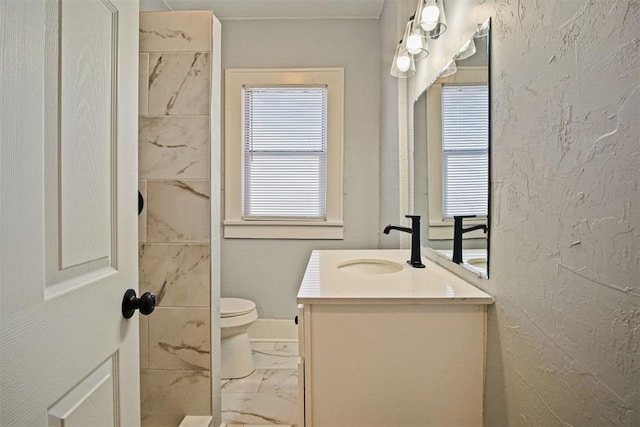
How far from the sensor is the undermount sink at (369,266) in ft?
6.34

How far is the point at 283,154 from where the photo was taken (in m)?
3.21

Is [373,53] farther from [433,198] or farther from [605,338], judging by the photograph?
[605,338]

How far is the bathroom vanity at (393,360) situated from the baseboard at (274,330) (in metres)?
1.99

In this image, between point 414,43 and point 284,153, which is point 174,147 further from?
point 284,153

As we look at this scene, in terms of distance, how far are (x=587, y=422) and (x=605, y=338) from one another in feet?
0.60

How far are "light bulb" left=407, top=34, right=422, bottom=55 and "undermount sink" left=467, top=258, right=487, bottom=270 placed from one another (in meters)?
0.92

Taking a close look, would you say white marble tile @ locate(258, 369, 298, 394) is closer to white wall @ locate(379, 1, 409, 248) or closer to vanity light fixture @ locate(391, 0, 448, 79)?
white wall @ locate(379, 1, 409, 248)

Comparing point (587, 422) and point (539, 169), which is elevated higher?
point (539, 169)

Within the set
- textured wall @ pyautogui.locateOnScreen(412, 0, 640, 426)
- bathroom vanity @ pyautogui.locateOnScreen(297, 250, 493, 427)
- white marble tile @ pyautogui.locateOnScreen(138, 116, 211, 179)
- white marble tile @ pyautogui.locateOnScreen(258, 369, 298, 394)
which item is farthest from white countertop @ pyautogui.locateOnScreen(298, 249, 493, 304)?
white marble tile @ pyautogui.locateOnScreen(258, 369, 298, 394)

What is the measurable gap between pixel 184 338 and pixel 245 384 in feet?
2.59

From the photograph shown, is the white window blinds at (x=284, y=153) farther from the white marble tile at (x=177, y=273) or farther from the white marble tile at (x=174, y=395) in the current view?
the white marble tile at (x=174, y=395)

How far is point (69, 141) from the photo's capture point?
2.37ft

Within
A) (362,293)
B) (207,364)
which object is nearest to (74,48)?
(362,293)

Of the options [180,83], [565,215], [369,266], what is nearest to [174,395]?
[369,266]
